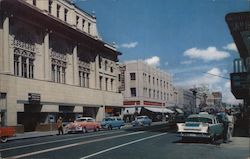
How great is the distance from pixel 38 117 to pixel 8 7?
41.6 ft

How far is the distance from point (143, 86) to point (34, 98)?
2648 centimetres

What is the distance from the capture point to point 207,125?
25922 millimetres

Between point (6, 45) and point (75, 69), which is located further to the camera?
point (75, 69)

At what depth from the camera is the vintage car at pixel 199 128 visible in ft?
84.7

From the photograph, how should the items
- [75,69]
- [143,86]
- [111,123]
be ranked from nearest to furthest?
[111,123]
[75,69]
[143,86]

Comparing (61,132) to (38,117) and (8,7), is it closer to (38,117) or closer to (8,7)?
(38,117)

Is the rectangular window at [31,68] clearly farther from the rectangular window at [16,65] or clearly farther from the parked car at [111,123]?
the parked car at [111,123]

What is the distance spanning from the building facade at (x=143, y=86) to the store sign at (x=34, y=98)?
1983cm

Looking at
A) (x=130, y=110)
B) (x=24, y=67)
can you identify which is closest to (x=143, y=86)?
(x=130, y=110)

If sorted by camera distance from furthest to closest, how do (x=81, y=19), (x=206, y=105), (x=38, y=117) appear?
(x=206, y=105) → (x=81, y=19) → (x=38, y=117)

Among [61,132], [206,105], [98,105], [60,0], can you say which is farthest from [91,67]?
[206,105]

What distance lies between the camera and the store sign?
4525cm

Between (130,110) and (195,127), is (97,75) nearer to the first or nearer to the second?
(130,110)

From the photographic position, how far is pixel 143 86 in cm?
6938
